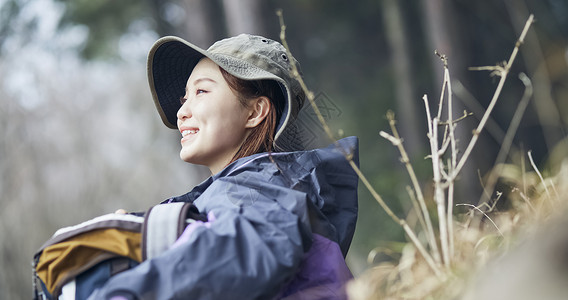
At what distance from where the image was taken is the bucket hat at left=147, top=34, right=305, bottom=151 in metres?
2.47

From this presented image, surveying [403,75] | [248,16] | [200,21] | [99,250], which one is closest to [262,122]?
[99,250]

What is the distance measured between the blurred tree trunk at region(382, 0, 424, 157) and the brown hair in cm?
723

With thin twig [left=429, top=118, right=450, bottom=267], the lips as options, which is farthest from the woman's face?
thin twig [left=429, top=118, right=450, bottom=267]

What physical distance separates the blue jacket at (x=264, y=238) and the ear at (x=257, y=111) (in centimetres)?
35

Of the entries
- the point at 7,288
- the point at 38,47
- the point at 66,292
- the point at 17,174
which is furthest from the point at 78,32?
the point at 66,292

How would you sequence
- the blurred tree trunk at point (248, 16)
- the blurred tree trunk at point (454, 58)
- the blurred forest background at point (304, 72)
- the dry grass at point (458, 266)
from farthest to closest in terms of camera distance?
1. the blurred forest background at point (304, 72)
2. the blurred tree trunk at point (454, 58)
3. the blurred tree trunk at point (248, 16)
4. the dry grass at point (458, 266)

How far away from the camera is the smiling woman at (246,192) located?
5.68 ft

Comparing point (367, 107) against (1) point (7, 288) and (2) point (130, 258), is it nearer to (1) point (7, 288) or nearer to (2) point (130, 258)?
(1) point (7, 288)

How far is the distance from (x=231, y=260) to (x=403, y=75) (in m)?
8.76

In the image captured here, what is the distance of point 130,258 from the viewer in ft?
6.00

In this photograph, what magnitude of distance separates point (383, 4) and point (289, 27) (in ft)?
5.92

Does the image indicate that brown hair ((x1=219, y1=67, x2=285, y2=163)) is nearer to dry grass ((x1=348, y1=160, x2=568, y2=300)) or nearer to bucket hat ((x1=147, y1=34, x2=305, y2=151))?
bucket hat ((x1=147, y1=34, x2=305, y2=151))

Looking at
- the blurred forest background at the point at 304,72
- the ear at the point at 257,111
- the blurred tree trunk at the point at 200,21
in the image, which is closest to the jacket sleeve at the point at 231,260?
the ear at the point at 257,111

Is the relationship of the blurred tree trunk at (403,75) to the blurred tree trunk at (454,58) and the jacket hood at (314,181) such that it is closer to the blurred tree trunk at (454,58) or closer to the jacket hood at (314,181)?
the blurred tree trunk at (454,58)
